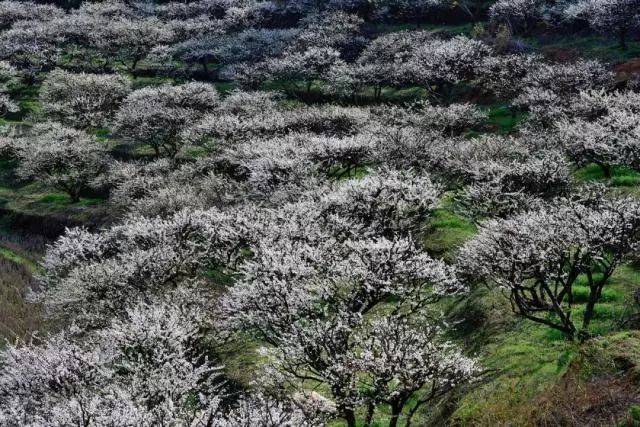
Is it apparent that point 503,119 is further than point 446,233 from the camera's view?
Yes

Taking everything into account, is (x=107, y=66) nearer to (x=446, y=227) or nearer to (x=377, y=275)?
(x=446, y=227)

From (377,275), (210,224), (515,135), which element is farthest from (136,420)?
(515,135)

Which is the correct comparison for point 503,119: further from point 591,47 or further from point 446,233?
point 446,233

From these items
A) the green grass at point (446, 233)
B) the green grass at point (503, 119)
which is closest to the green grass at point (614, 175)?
the green grass at point (446, 233)

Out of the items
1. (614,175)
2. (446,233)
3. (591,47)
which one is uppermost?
(591,47)

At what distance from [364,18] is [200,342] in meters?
92.0

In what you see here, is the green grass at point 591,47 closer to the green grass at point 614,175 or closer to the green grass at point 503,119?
→ the green grass at point 503,119

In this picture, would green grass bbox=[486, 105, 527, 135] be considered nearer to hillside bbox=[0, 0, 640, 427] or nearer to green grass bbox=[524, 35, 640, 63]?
hillside bbox=[0, 0, 640, 427]

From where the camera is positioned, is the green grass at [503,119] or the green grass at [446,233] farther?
the green grass at [503,119]

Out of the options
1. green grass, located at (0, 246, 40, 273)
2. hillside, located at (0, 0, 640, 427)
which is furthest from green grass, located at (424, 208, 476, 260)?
green grass, located at (0, 246, 40, 273)

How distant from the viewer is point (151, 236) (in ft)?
111

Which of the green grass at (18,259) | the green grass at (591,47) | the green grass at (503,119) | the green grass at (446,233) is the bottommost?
the green grass at (18,259)

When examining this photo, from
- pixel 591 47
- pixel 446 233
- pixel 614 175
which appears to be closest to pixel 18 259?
pixel 446 233

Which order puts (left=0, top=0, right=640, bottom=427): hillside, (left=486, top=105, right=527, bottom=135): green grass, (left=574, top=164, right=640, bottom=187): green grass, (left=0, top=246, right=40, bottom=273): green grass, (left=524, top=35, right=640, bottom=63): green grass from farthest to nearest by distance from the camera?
(left=524, top=35, right=640, bottom=63): green grass < (left=486, top=105, right=527, bottom=135): green grass < (left=0, top=246, right=40, bottom=273): green grass < (left=574, top=164, right=640, bottom=187): green grass < (left=0, top=0, right=640, bottom=427): hillside
